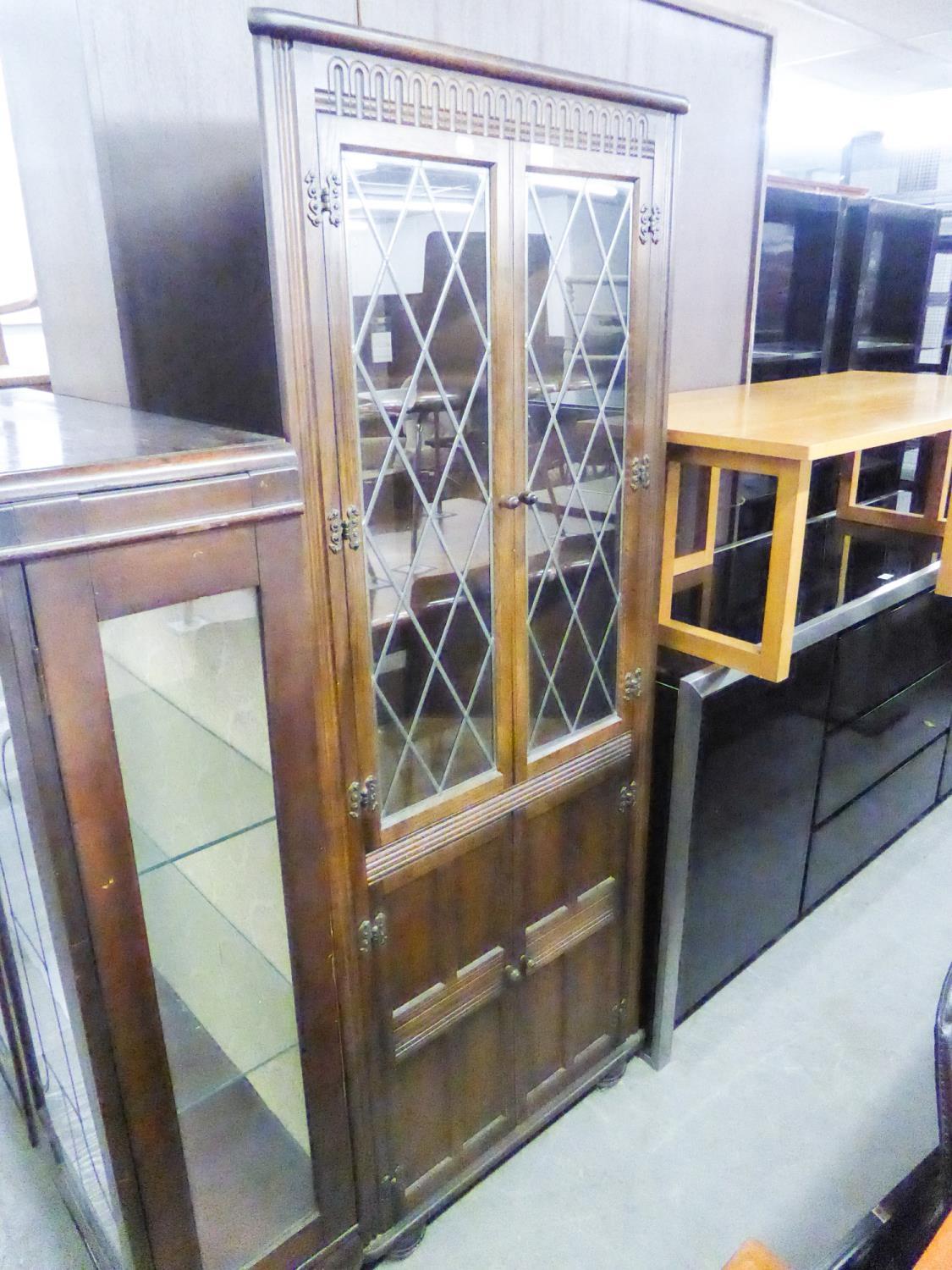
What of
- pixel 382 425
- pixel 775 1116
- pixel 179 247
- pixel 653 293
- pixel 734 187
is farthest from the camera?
pixel 734 187

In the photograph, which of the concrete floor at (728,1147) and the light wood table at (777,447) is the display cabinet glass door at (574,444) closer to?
the light wood table at (777,447)

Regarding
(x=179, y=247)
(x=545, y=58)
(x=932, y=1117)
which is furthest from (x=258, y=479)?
(x=932, y=1117)

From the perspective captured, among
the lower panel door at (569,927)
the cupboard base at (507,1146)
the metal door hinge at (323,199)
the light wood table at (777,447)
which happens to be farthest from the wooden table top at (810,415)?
the cupboard base at (507,1146)

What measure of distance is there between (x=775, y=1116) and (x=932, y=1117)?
34 cm

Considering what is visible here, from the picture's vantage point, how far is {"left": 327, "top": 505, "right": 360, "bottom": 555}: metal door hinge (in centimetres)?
109

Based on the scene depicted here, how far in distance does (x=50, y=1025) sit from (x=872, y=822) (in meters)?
2.14

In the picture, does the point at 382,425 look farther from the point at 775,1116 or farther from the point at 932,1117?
the point at 932,1117

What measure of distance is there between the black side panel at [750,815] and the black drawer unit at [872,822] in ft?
0.38

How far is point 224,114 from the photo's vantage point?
1.24m

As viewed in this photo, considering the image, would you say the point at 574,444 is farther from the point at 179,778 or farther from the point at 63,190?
the point at 63,190

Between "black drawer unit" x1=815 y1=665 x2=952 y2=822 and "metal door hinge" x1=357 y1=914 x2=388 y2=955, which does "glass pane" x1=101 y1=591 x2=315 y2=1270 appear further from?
"black drawer unit" x1=815 y1=665 x2=952 y2=822

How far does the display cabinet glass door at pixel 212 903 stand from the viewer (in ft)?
3.17

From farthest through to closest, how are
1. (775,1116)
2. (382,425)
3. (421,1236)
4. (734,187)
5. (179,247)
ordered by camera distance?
(734,187) → (775,1116) → (421,1236) → (179,247) → (382,425)

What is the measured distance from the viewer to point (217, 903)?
1203mm
